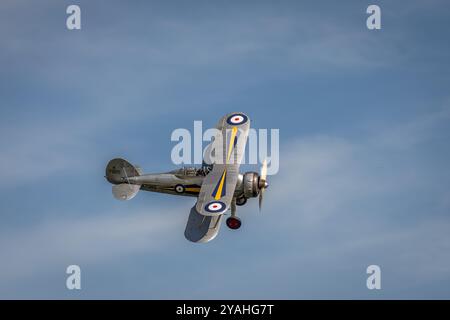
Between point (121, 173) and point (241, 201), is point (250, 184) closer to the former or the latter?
point (241, 201)

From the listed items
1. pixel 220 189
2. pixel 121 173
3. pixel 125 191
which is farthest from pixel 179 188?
pixel 220 189

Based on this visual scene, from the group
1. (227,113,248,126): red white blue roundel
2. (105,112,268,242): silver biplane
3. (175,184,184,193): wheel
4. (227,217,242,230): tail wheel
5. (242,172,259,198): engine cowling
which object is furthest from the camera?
(227,113,248,126): red white blue roundel

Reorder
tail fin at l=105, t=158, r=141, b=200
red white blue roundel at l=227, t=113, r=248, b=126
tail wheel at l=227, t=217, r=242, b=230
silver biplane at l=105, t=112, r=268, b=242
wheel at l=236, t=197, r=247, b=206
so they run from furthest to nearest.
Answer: red white blue roundel at l=227, t=113, r=248, b=126 → tail fin at l=105, t=158, r=141, b=200 → wheel at l=236, t=197, r=247, b=206 → tail wheel at l=227, t=217, r=242, b=230 → silver biplane at l=105, t=112, r=268, b=242

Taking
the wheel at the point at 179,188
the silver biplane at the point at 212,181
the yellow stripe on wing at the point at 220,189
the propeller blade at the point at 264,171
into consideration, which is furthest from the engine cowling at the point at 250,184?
the wheel at the point at 179,188

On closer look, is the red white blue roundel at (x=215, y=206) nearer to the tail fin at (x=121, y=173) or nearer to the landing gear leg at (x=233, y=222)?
the landing gear leg at (x=233, y=222)

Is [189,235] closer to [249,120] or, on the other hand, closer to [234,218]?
[234,218]

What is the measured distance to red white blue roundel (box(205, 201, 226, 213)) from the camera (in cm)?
5244

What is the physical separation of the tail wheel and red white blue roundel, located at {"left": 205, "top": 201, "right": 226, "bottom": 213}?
277 centimetres

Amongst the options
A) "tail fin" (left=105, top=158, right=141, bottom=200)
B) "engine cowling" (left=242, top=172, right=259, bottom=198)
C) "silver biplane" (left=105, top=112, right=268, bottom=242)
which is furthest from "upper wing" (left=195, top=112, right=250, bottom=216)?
"tail fin" (left=105, top=158, right=141, bottom=200)

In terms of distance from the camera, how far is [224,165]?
56.7 meters

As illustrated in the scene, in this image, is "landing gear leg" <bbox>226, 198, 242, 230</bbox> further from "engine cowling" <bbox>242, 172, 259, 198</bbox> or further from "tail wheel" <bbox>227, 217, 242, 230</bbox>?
"engine cowling" <bbox>242, 172, 259, 198</bbox>

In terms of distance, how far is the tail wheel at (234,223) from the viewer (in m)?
55.6

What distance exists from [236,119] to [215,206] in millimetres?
10432

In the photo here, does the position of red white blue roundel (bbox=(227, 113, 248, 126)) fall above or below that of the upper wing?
above
